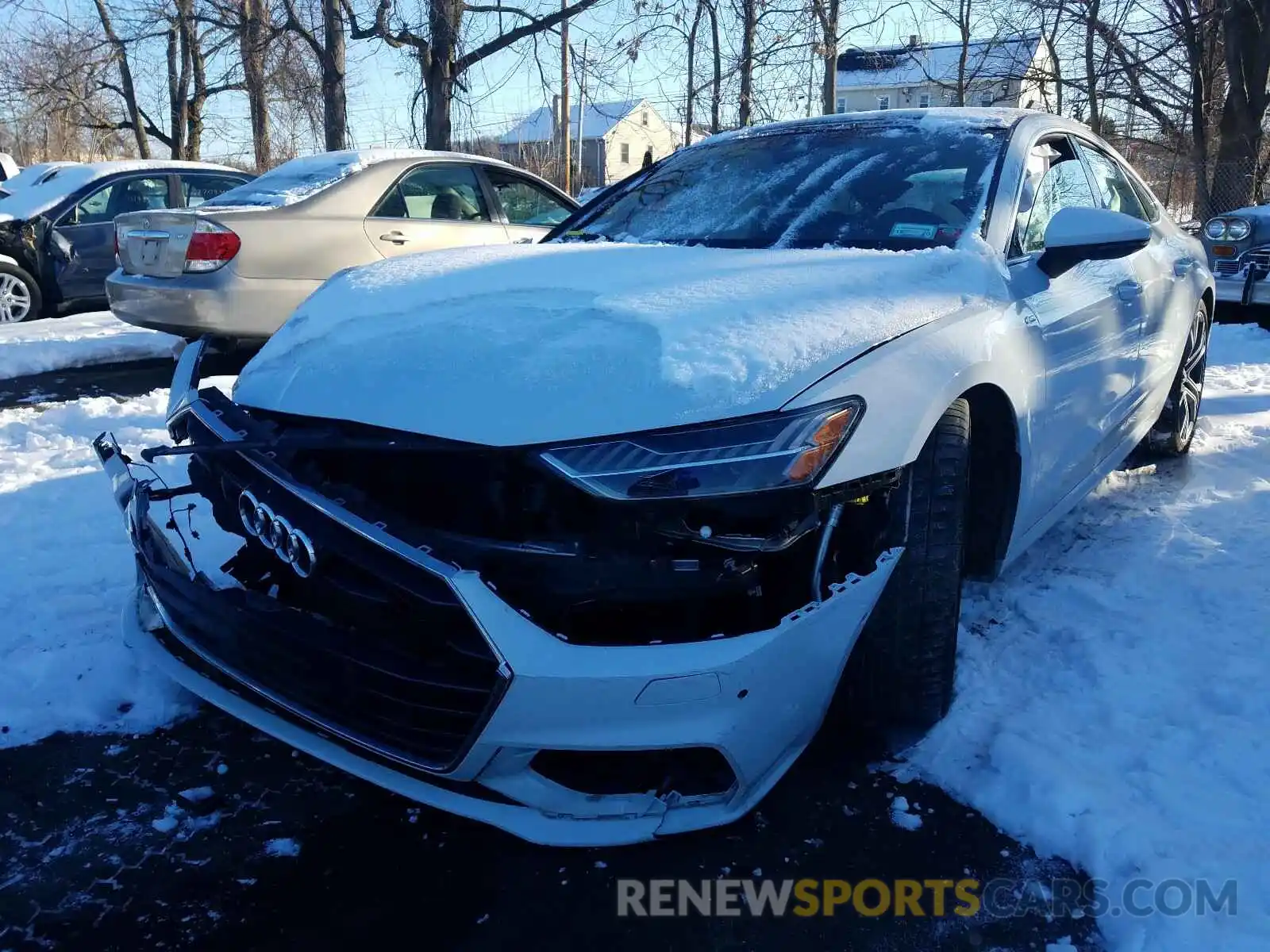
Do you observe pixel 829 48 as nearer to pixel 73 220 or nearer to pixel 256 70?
pixel 256 70

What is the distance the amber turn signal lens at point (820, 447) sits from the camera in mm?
1721

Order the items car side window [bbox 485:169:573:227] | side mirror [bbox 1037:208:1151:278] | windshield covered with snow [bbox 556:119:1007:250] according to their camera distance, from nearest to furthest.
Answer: side mirror [bbox 1037:208:1151:278], windshield covered with snow [bbox 556:119:1007:250], car side window [bbox 485:169:573:227]

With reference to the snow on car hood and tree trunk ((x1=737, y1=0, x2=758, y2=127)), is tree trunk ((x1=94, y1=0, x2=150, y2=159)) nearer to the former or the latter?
tree trunk ((x1=737, y1=0, x2=758, y2=127))

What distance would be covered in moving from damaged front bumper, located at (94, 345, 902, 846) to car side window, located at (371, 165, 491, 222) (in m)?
4.81

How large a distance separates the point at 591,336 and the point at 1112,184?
286 centimetres

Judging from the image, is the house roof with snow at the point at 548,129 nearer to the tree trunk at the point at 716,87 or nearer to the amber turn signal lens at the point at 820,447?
the tree trunk at the point at 716,87

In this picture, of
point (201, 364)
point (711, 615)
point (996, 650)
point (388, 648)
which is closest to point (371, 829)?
point (388, 648)

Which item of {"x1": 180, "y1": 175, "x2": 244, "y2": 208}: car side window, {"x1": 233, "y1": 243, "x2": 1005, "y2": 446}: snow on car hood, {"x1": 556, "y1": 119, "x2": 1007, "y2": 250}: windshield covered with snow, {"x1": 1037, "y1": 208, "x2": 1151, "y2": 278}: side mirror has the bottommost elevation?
{"x1": 233, "y1": 243, "x2": 1005, "y2": 446}: snow on car hood

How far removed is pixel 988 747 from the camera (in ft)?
7.44

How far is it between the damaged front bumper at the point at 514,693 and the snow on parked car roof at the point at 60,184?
8133mm

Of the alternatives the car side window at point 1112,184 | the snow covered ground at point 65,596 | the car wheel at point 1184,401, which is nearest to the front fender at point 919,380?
the car side window at point 1112,184

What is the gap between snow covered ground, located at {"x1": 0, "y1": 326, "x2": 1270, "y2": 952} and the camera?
6.42 ft

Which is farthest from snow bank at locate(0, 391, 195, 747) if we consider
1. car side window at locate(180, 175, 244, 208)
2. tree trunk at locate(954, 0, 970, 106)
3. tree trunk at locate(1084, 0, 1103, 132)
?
tree trunk at locate(954, 0, 970, 106)

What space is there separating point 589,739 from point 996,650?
1510 millimetres
